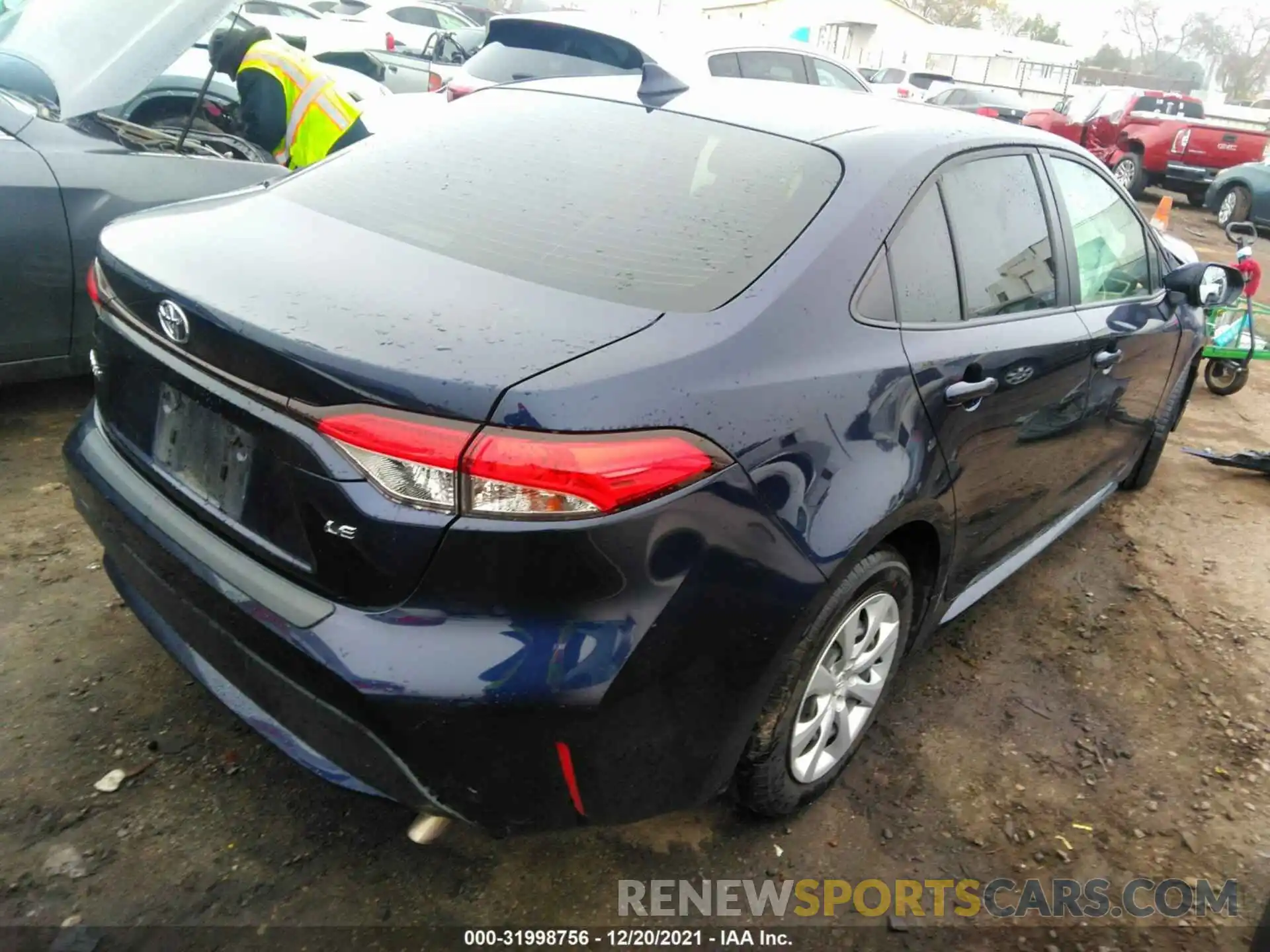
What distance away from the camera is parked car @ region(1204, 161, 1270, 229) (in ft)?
41.2

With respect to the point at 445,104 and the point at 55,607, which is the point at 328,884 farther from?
the point at 445,104

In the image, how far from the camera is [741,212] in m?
2.11

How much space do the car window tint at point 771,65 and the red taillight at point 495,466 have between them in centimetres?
597

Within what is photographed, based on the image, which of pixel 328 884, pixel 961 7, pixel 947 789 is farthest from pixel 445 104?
pixel 961 7

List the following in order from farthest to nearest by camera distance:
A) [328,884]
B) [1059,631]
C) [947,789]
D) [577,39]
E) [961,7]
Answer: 1. [961,7]
2. [577,39]
3. [1059,631]
4. [947,789]
5. [328,884]

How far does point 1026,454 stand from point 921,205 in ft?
2.89

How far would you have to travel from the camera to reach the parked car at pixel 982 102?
1822cm

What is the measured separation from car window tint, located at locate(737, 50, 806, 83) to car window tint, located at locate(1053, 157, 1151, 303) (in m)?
3.89

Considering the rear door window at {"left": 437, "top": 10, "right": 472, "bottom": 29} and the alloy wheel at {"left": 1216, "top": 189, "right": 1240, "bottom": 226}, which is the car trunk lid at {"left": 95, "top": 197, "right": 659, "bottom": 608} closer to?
the alloy wheel at {"left": 1216, "top": 189, "right": 1240, "bottom": 226}

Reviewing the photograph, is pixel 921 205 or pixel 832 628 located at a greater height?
pixel 921 205

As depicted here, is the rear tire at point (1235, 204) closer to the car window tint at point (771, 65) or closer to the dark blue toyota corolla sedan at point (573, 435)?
the car window tint at point (771, 65)

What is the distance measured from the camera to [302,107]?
→ 4801 mm

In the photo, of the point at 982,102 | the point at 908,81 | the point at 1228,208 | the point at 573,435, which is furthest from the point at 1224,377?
the point at 908,81

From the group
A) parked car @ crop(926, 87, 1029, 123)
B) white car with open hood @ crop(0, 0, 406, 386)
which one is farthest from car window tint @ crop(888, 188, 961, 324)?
parked car @ crop(926, 87, 1029, 123)
